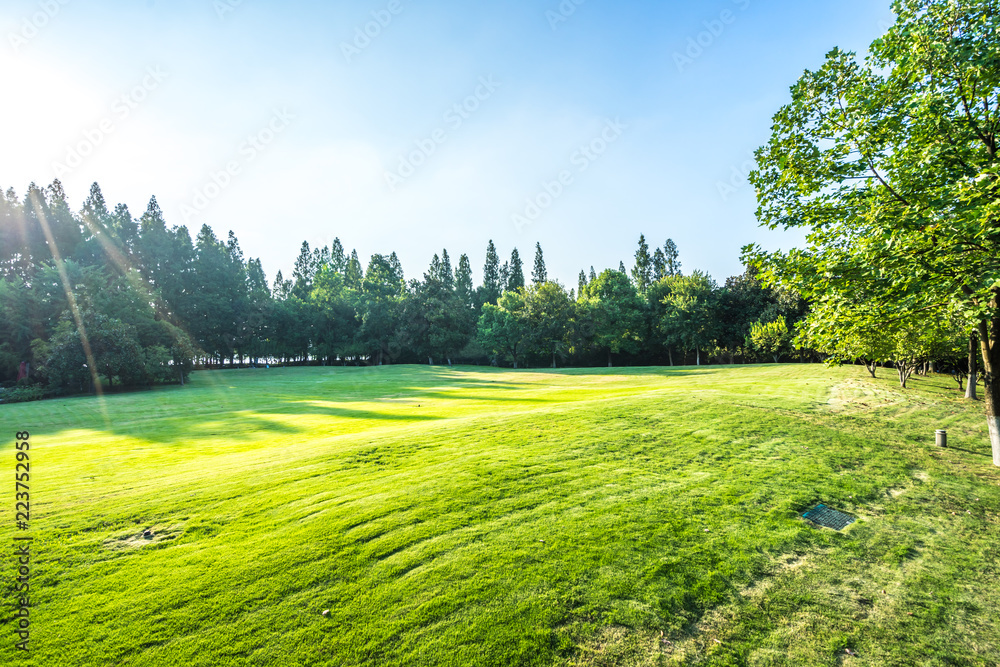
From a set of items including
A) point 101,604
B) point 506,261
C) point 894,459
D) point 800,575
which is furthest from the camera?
point 506,261

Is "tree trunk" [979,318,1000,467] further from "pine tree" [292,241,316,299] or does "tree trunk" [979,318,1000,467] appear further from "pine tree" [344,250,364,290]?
"pine tree" [292,241,316,299]

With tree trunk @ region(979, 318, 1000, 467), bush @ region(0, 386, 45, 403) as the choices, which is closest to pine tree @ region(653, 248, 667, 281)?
tree trunk @ region(979, 318, 1000, 467)

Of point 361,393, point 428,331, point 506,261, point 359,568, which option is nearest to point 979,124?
point 359,568

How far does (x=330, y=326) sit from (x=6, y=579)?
215ft

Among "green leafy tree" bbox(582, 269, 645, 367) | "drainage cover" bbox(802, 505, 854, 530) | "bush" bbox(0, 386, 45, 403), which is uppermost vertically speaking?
"green leafy tree" bbox(582, 269, 645, 367)

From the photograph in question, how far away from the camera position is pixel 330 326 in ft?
217

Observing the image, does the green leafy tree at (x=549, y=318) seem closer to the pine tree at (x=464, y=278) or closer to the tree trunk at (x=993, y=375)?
the pine tree at (x=464, y=278)

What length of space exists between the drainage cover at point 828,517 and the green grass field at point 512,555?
169 mm

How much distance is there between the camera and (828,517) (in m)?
7.07

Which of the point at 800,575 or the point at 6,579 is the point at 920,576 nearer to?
the point at 800,575

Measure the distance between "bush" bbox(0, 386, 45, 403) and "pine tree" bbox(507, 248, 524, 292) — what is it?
69340mm

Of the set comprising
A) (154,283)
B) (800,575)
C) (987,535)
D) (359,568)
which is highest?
(154,283)

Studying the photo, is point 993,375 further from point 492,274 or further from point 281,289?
point 281,289

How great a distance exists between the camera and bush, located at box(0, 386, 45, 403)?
30938 millimetres
